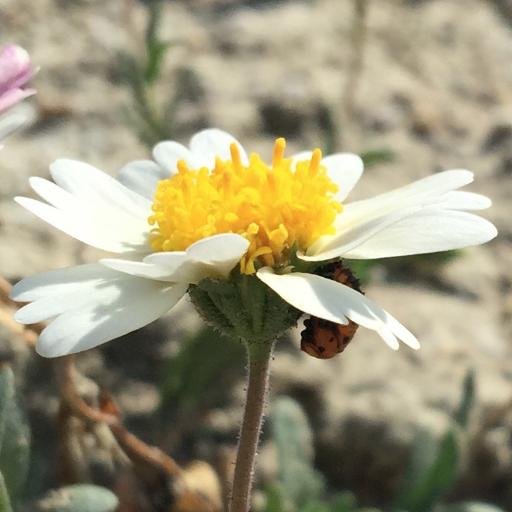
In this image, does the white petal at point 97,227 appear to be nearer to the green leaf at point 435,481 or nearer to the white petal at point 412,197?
the white petal at point 412,197

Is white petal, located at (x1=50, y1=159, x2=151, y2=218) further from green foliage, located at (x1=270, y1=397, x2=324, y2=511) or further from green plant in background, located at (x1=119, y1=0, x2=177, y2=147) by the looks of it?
green plant in background, located at (x1=119, y1=0, x2=177, y2=147)

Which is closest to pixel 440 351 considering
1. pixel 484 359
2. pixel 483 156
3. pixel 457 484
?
pixel 484 359

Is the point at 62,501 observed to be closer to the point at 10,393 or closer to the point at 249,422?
the point at 10,393

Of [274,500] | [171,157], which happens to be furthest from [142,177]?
[274,500]

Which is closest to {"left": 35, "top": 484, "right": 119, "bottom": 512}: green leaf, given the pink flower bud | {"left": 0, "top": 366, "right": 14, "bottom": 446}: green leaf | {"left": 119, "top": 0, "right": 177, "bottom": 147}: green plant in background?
{"left": 0, "top": 366, "right": 14, "bottom": 446}: green leaf

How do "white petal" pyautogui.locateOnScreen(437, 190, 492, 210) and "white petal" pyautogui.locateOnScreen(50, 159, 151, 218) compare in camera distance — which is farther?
"white petal" pyautogui.locateOnScreen(50, 159, 151, 218)

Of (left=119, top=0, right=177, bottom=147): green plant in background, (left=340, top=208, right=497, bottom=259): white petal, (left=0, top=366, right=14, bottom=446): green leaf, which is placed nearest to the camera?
(left=340, top=208, right=497, bottom=259): white petal

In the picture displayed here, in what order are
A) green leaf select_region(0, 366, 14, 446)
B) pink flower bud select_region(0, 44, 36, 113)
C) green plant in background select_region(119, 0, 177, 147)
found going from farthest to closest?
green plant in background select_region(119, 0, 177, 147) → green leaf select_region(0, 366, 14, 446) → pink flower bud select_region(0, 44, 36, 113)
